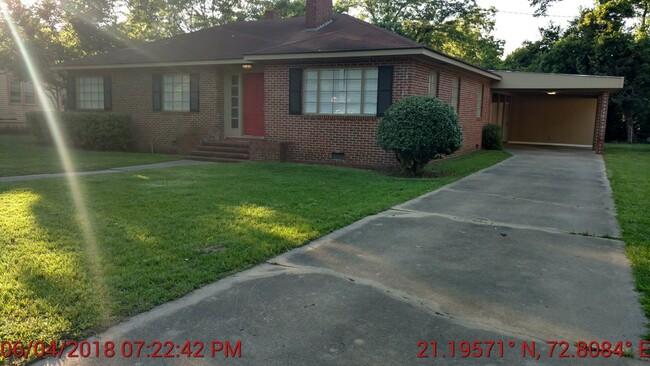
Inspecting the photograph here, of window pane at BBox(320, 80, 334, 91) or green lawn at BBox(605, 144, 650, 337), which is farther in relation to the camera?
window pane at BBox(320, 80, 334, 91)

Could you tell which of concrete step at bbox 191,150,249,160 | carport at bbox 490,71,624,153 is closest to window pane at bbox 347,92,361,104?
concrete step at bbox 191,150,249,160

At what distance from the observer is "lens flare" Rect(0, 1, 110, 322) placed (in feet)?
13.0

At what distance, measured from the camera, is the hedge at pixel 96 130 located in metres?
16.6

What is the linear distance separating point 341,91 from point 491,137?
9253 mm

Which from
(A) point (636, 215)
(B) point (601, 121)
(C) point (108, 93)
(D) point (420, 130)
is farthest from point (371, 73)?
(B) point (601, 121)

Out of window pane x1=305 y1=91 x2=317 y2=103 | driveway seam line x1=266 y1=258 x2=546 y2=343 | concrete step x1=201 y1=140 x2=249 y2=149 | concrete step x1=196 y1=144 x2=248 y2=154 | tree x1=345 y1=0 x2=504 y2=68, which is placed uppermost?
tree x1=345 y1=0 x2=504 y2=68

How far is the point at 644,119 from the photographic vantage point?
28516 mm

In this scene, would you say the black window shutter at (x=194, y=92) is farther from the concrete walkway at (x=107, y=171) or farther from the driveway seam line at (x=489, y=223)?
the driveway seam line at (x=489, y=223)

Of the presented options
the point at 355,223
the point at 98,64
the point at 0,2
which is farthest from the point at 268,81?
the point at 0,2

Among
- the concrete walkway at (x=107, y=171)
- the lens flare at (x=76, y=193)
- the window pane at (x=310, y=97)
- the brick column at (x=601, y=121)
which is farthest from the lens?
the brick column at (x=601, y=121)

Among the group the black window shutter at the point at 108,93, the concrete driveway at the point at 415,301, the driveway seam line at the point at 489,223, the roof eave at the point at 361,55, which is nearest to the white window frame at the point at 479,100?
the roof eave at the point at 361,55

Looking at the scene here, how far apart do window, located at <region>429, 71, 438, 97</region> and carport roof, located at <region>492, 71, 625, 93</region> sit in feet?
21.4

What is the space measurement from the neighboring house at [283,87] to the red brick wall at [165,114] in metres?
0.03

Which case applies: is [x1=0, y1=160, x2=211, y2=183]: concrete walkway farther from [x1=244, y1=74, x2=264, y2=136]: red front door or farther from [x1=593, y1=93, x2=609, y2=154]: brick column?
[x1=593, y1=93, x2=609, y2=154]: brick column
